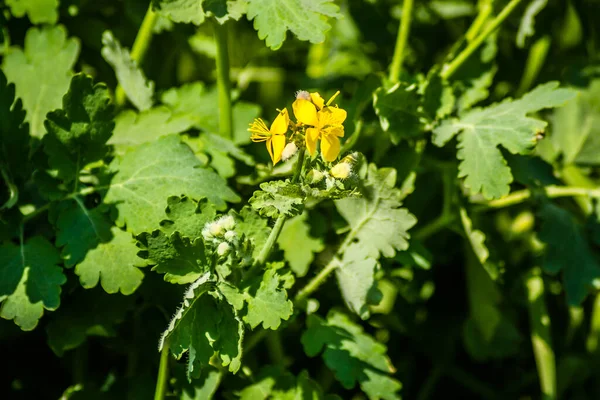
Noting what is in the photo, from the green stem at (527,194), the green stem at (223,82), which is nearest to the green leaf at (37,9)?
the green stem at (223,82)

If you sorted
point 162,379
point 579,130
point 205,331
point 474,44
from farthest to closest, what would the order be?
1. point 579,130
2. point 474,44
3. point 162,379
4. point 205,331

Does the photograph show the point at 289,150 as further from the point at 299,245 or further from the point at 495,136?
the point at 495,136

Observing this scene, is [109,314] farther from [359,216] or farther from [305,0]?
[305,0]

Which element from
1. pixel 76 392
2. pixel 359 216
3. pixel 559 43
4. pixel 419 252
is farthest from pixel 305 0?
pixel 559 43

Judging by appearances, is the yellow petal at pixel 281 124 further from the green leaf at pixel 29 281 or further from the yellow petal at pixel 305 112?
the green leaf at pixel 29 281

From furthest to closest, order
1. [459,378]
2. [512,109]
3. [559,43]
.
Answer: [559,43], [459,378], [512,109]

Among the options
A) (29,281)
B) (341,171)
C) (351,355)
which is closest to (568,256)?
(351,355)
